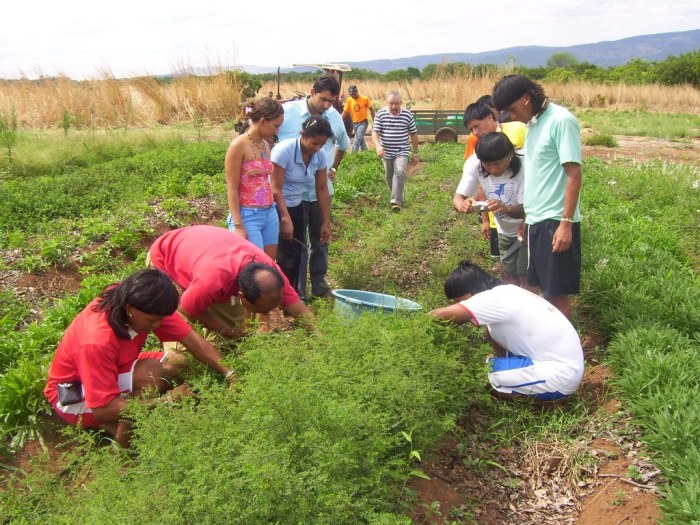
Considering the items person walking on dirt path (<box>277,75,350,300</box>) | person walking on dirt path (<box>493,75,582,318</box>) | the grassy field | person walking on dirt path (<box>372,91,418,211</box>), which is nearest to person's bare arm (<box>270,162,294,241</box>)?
person walking on dirt path (<box>277,75,350,300</box>)

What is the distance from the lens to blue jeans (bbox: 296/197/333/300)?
498 cm

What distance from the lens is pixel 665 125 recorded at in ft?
63.9

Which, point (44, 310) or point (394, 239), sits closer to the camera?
point (44, 310)

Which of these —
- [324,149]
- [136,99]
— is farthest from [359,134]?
[136,99]

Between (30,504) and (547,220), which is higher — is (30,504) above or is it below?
below

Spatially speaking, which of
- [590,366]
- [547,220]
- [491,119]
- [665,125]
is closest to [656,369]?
[590,366]

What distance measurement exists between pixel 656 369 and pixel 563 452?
803mm

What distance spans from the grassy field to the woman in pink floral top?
1.06 meters

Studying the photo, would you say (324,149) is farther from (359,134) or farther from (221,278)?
(359,134)

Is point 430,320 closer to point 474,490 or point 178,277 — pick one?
point 474,490

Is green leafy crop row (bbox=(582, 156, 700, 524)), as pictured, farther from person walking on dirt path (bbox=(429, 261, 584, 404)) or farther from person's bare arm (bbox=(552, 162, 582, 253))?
person's bare arm (bbox=(552, 162, 582, 253))

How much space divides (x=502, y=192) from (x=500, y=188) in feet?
0.11

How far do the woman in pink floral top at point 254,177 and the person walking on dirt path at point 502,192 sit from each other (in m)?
1.44

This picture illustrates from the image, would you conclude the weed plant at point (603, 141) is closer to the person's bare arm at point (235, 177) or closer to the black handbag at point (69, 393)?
the person's bare arm at point (235, 177)
